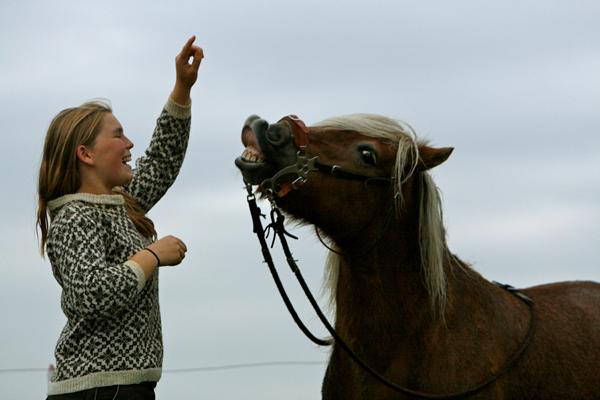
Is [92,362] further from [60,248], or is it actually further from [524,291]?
[524,291]

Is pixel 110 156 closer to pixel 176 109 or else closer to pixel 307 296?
pixel 176 109

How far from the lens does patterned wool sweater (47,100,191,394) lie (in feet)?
12.3

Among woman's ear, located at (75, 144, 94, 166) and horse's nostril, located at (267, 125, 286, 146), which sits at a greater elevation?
horse's nostril, located at (267, 125, 286, 146)

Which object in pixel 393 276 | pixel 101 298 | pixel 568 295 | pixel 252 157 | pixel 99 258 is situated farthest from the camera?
pixel 568 295

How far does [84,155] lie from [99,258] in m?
0.54

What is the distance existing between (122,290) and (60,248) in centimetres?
36

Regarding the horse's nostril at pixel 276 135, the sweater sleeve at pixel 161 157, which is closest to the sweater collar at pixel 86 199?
the sweater sleeve at pixel 161 157

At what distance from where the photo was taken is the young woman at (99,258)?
3.77m

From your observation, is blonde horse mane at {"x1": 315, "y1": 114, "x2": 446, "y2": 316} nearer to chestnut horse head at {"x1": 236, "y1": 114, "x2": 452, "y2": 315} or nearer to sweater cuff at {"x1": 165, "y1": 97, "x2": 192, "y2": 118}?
chestnut horse head at {"x1": 236, "y1": 114, "x2": 452, "y2": 315}

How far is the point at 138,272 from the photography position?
3.78 m

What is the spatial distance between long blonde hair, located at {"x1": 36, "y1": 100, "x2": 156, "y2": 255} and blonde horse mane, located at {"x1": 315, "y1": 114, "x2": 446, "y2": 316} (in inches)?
41.7

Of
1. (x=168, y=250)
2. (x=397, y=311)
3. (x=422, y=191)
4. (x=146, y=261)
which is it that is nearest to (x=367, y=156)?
(x=422, y=191)

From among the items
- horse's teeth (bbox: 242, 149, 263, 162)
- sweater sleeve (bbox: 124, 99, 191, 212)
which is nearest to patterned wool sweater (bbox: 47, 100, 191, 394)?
sweater sleeve (bbox: 124, 99, 191, 212)

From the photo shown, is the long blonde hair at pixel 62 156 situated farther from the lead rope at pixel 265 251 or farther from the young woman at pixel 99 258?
the lead rope at pixel 265 251
